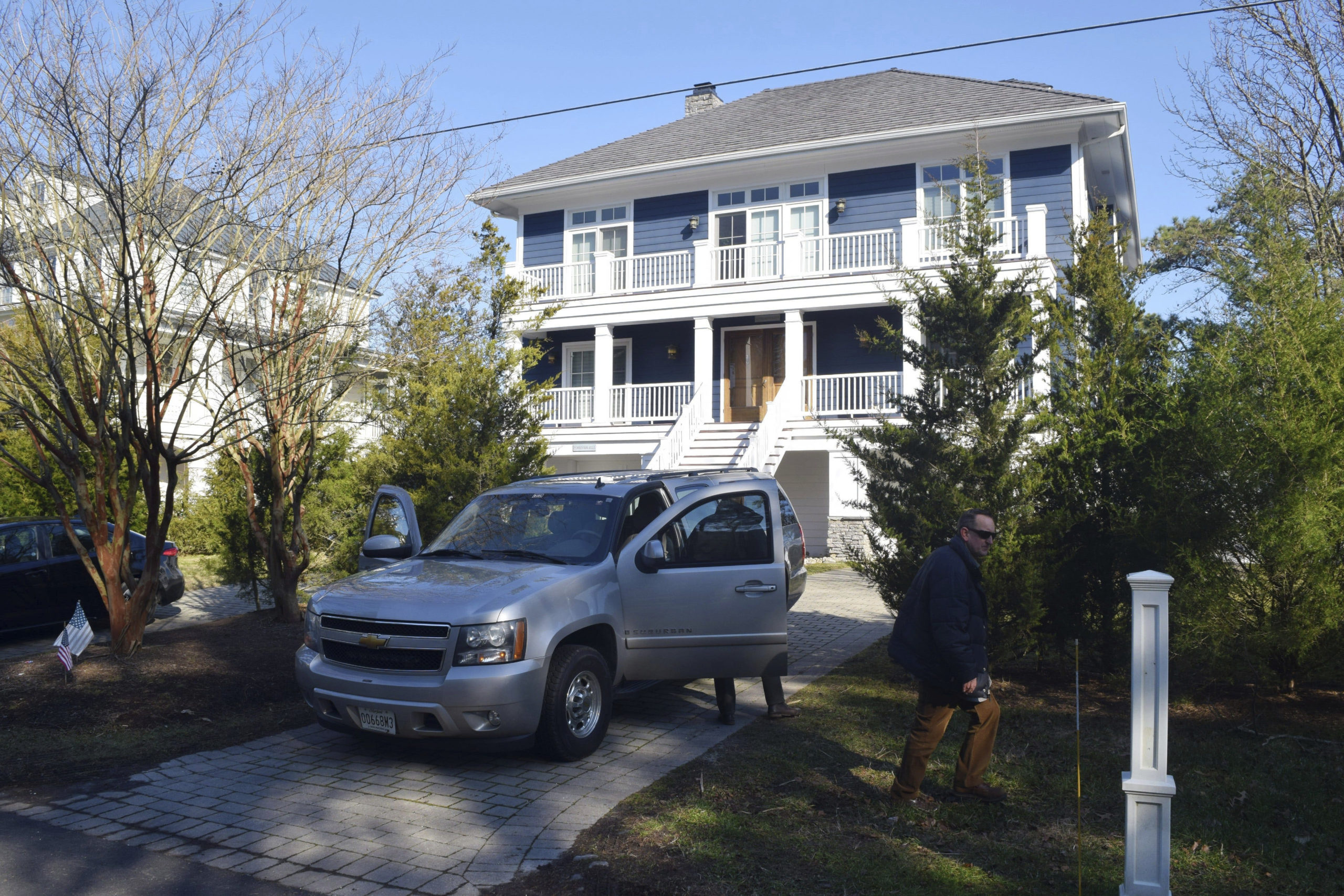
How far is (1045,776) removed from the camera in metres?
6.19

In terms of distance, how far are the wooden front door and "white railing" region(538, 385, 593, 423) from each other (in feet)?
10.6

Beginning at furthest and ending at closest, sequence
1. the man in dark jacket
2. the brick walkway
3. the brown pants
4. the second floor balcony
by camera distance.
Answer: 1. the second floor balcony
2. the brown pants
3. the man in dark jacket
4. the brick walkway

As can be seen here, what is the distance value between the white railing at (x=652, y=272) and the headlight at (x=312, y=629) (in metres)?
16.7

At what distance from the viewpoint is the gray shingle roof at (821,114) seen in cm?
2109

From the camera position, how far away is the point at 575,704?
6566 mm

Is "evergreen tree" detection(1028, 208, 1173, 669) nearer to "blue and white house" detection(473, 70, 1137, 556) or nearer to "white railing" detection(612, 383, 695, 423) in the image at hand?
"blue and white house" detection(473, 70, 1137, 556)

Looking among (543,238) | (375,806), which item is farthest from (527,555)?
(543,238)

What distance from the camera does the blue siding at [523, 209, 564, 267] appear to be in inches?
1008

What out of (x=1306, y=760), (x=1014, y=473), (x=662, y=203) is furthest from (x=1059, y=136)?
(x=1306, y=760)

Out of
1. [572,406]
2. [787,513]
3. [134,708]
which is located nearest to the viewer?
[134,708]

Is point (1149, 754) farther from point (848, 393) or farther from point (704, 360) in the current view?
point (704, 360)

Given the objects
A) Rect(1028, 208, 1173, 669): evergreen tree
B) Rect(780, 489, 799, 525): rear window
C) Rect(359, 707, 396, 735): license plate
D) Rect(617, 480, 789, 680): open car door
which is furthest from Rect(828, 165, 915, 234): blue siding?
Rect(359, 707, 396, 735): license plate

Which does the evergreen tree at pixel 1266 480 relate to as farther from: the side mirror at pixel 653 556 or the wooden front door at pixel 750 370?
the wooden front door at pixel 750 370

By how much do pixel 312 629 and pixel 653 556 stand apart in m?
2.35
